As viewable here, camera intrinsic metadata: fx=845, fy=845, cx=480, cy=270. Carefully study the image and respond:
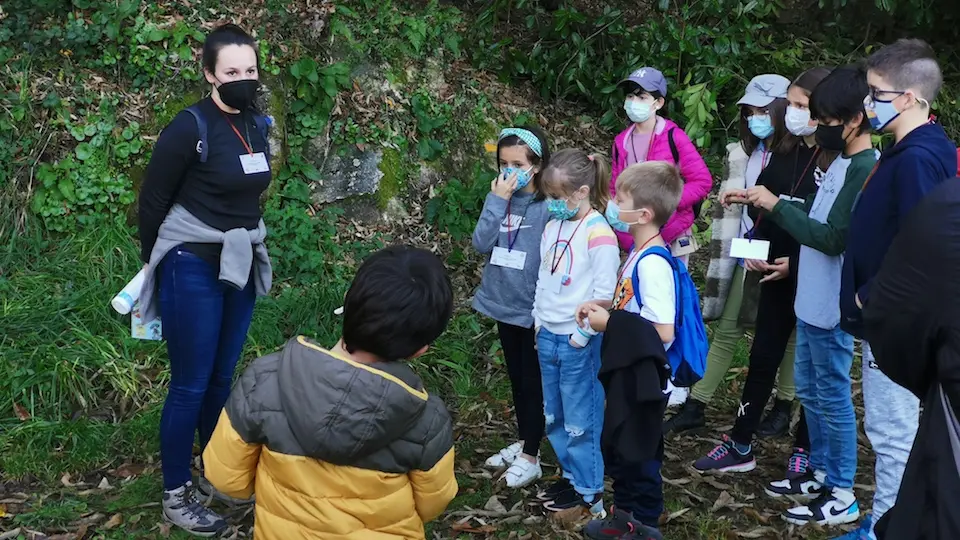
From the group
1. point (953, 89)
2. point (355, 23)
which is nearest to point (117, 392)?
point (355, 23)

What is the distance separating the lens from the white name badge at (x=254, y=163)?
375 cm

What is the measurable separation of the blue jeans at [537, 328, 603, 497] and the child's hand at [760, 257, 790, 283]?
107cm

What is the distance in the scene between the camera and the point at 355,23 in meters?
7.36

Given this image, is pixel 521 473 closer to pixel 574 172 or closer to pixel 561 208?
pixel 561 208

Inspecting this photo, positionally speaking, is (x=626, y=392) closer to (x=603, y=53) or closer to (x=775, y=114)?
(x=775, y=114)

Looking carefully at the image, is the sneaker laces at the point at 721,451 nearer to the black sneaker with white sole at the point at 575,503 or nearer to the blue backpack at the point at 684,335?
the black sneaker with white sole at the point at 575,503

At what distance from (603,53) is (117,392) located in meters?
5.60

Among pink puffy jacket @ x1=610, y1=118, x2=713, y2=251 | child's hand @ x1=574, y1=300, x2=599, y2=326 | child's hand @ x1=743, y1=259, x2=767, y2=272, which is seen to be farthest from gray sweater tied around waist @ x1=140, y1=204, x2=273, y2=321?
child's hand @ x1=743, y1=259, x2=767, y2=272

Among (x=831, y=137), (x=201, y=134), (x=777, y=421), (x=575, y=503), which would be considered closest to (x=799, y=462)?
(x=777, y=421)

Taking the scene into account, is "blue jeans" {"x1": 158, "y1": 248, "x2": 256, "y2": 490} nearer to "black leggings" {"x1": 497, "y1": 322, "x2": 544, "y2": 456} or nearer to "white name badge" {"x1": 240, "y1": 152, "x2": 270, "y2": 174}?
"white name badge" {"x1": 240, "y1": 152, "x2": 270, "y2": 174}

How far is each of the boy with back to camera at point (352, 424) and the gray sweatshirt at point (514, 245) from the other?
1.73 meters

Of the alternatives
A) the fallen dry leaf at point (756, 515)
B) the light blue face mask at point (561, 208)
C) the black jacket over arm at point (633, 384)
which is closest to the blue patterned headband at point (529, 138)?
the light blue face mask at point (561, 208)

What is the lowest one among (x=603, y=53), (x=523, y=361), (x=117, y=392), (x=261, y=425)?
(x=117, y=392)

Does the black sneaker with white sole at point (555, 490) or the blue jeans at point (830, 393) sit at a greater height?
the blue jeans at point (830, 393)
